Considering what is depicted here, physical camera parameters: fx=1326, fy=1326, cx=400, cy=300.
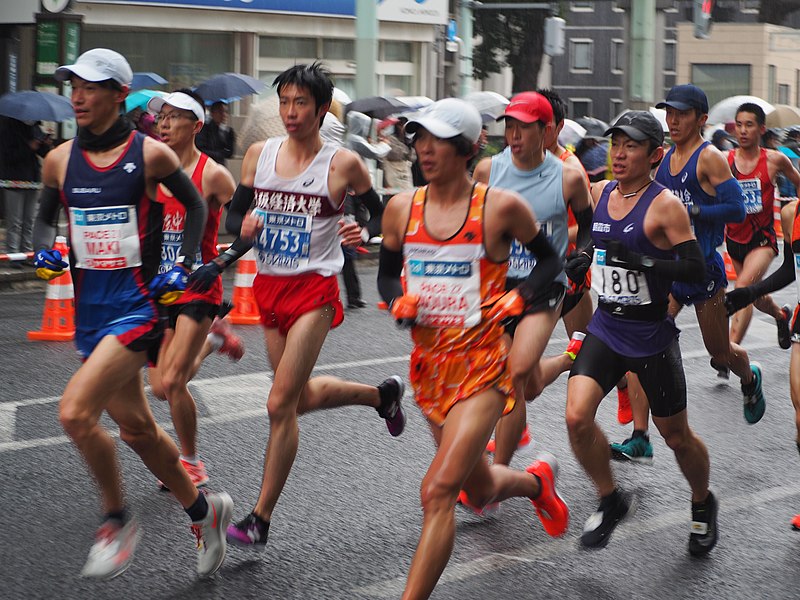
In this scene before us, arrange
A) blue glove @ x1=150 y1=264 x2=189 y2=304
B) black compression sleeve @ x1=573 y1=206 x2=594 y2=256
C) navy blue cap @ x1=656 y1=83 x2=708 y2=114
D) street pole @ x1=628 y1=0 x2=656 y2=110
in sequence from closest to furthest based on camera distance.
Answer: blue glove @ x1=150 y1=264 x2=189 y2=304 < black compression sleeve @ x1=573 y1=206 x2=594 y2=256 < navy blue cap @ x1=656 y1=83 x2=708 y2=114 < street pole @ x1=628 y1=0 x2=656 y2=110

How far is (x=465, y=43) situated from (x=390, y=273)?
97.4ft

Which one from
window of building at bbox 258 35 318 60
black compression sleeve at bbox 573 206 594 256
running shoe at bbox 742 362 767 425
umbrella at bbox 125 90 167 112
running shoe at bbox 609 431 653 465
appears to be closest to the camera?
black compression sleeve at bbox 573 206 594 256

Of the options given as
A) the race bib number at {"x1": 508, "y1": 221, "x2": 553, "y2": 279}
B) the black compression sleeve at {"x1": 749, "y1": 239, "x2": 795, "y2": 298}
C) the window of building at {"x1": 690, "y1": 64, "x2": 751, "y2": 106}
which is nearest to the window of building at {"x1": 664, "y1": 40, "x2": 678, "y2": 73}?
the window of building at {"x1": 690, "y1": 64, "x2": 751, "y2": 106}

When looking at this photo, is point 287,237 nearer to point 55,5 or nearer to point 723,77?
point 55,5

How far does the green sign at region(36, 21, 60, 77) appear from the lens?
1617cm

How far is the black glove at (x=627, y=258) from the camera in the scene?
5.53m

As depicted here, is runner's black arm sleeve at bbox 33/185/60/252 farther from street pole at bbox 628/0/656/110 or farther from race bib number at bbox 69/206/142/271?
street pole at bbox 628/0/656/110

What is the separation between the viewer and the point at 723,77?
6425cm

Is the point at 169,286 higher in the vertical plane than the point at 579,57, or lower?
lower

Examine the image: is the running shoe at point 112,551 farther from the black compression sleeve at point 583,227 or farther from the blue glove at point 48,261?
the black compression sleeve at point 583,227

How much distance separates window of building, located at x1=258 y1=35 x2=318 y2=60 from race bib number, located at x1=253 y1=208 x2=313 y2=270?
19.7 meters

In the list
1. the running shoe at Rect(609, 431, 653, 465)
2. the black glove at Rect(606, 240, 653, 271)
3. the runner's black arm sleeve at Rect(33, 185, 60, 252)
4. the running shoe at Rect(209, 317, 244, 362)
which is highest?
the runner's black arm sleeve at Rect(33, 185, 60, 252)

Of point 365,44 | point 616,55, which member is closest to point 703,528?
point 365,44

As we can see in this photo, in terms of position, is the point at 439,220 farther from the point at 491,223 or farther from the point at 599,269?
the point at 599,269
